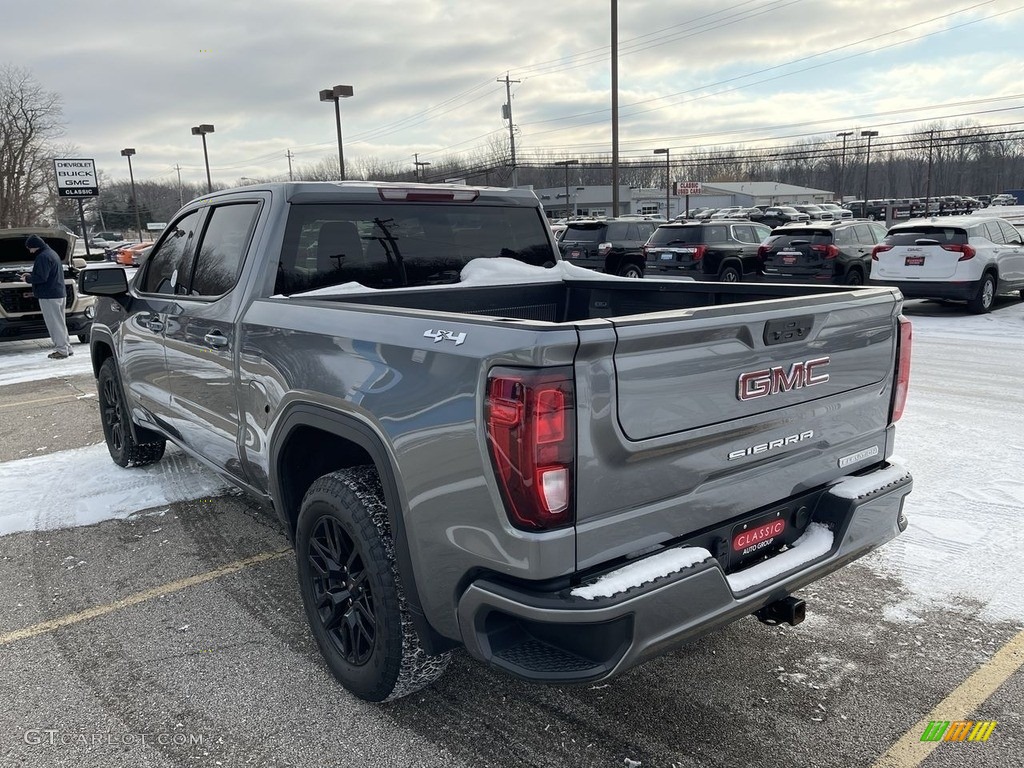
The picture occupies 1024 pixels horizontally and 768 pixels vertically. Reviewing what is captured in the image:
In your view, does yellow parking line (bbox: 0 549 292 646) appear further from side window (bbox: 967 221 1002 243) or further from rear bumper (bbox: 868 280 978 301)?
side window (bbox: 967 221 1002 243)

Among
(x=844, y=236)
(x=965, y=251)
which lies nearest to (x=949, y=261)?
(x=965, y=251)

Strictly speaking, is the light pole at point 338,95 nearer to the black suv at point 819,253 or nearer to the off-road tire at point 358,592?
the black suv at point 819,253

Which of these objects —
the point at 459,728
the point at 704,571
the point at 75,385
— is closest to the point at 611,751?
the point at 459,728

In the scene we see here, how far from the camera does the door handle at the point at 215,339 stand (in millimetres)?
3568

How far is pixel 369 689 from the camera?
2.72 m

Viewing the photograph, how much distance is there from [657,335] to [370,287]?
2032mm

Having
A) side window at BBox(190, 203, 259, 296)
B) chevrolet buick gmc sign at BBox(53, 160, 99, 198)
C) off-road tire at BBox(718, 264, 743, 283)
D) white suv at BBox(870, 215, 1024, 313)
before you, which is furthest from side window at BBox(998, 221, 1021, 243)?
chevrolet buick gmc sign at BBox(53, 160, 99, 198)

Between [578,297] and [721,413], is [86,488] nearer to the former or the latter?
[578,297]

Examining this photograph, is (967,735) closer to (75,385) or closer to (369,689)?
(369,689)

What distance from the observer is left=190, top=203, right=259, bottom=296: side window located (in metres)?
3.69

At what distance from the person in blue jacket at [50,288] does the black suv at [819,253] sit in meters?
12.0

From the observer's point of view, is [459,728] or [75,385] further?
[75,385]

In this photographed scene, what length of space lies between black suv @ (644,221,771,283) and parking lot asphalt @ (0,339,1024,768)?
1285cm

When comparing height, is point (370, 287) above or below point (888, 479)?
above
